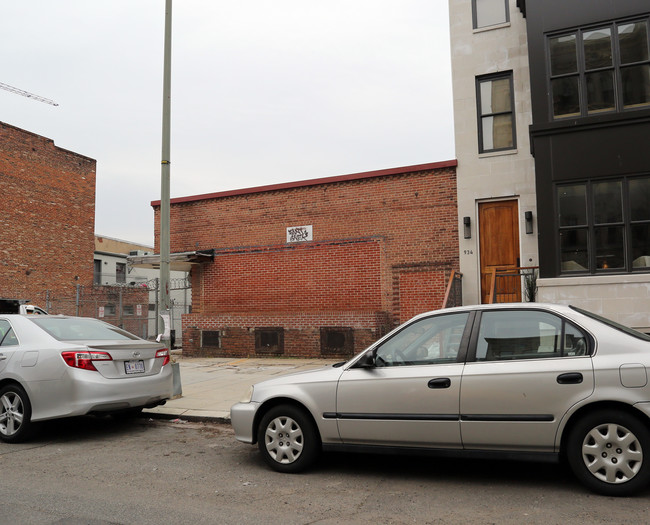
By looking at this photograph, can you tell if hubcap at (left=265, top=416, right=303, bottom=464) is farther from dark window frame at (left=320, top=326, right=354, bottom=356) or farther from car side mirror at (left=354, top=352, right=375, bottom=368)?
dark window frame at (left=320, top=326, right=354, bottom=356)

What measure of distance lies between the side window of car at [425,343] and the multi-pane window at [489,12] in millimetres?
12011

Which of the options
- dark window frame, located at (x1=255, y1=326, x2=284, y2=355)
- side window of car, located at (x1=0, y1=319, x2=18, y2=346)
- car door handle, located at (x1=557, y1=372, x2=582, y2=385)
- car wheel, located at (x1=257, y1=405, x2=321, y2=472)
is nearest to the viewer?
car door handle, located at (x1=557, y1=372, x2=582, y2=385)

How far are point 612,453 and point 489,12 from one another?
43.8 ft

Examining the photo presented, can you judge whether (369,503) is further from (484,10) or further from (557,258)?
(484,10)

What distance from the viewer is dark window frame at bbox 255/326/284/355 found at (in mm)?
16000

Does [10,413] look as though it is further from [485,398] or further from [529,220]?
[529,220]

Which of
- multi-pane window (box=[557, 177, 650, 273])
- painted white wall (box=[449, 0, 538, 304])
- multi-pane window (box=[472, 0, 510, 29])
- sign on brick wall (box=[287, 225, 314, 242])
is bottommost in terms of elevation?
multi-pane window (box=[557, 177, 650, 273])

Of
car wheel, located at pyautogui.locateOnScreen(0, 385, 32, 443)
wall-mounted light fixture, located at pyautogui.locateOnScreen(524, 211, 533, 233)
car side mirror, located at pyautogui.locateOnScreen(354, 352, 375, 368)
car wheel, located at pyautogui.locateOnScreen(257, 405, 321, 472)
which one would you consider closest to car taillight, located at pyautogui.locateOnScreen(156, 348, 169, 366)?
car wheel, located at pyautogui.locateOnScreen(0, 385, 32, 443)

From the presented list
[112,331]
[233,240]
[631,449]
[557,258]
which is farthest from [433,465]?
[233,240]

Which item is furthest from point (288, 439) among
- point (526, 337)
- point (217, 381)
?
point (217, 381)

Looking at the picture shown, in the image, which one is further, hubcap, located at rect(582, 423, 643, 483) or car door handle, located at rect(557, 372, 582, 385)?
car door handle, located at rect(557, 372, 582, 385)

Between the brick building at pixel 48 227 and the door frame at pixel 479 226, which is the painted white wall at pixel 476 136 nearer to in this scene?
the door frame at pixel 479 226

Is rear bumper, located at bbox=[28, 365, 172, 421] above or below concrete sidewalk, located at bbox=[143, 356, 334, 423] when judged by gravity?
above

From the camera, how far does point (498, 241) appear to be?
14.0 metres
